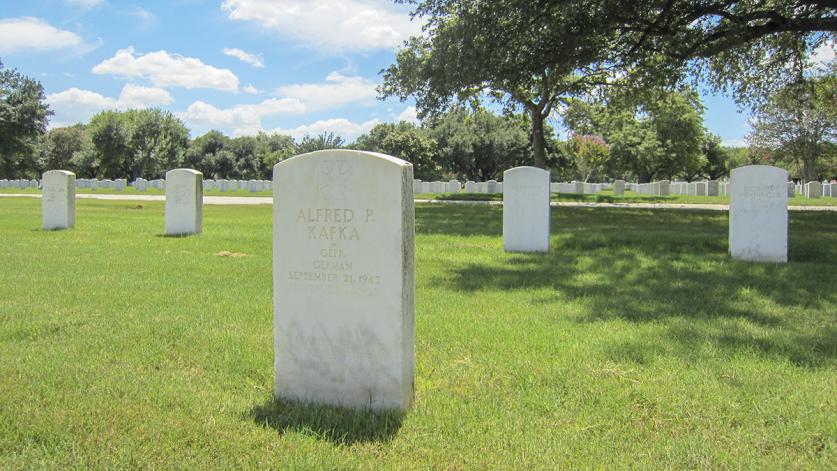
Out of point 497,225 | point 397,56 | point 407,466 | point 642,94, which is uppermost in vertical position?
point 397,56

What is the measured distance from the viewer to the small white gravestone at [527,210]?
406 inches

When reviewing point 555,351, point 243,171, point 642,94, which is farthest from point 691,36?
point 243,171

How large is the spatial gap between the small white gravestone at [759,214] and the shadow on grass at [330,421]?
26.5 feet

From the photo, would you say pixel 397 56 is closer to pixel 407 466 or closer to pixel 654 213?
pixel 654 213

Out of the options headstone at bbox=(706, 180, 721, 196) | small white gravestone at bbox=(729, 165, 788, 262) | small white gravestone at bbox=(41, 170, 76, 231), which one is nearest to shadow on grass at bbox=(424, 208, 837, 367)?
small white gravestone at bbox=(729, 165, 788, 262)

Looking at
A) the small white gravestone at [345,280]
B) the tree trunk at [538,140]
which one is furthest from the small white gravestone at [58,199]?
the tree trunk at [538,140]

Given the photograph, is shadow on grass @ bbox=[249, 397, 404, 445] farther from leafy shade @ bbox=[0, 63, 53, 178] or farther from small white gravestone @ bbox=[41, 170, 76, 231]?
leafy shade @ bbox=[0, 63, 53, 178]

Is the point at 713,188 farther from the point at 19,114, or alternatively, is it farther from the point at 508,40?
the point at 19,114

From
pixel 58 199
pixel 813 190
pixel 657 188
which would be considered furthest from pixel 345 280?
pixel 657 188

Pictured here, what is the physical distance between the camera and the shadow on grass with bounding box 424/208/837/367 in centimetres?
473

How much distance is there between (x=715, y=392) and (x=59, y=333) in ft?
15.9

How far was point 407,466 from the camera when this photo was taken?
2779mm

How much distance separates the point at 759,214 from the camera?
9.27 metres

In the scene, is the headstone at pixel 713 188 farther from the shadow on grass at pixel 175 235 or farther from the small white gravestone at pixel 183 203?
the shadow on grass at pixel 175 235
